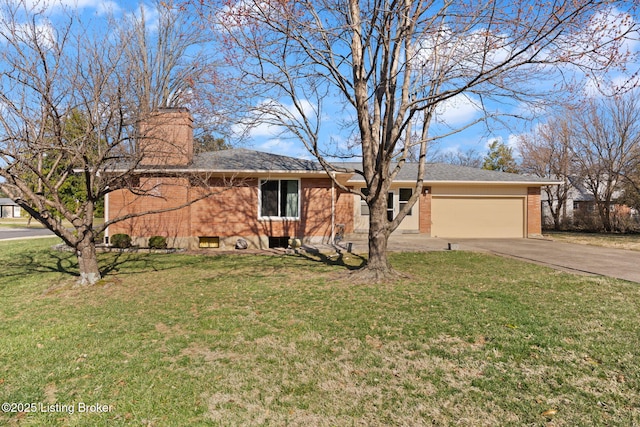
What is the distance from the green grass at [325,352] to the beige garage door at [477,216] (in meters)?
9.82

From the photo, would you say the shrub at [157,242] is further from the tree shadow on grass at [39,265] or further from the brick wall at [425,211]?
the brick wall at [425,211]

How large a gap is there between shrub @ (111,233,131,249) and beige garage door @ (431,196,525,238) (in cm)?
1320

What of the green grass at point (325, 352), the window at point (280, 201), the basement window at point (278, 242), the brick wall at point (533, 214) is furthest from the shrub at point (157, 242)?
the brick wall at point (533, 214)

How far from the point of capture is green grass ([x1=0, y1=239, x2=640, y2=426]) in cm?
283

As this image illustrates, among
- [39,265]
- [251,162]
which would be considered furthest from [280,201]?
[39,265]

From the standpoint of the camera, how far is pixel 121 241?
12.6m

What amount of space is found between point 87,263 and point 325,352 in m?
5.77

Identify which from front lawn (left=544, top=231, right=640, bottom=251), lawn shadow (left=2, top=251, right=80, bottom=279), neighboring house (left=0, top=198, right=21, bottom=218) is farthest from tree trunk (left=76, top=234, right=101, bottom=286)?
neighboring house (left=0, top=198, right=21, bottom=218)

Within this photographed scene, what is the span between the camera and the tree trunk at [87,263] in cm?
701

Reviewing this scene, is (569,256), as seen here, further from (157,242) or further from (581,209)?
(581,209)

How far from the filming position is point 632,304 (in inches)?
222

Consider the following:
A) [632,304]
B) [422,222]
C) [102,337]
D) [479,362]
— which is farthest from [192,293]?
[422,222]

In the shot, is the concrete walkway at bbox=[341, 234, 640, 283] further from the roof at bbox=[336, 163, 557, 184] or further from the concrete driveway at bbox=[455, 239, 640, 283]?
the roof at bbox=[336, 163, 557, 184]

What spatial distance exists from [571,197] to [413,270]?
3278 cm
